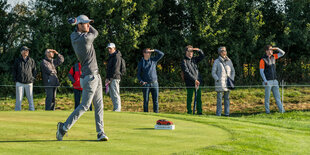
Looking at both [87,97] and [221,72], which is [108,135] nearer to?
[87,97]

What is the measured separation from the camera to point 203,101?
2041 cm

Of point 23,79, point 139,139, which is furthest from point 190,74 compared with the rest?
point 139,139

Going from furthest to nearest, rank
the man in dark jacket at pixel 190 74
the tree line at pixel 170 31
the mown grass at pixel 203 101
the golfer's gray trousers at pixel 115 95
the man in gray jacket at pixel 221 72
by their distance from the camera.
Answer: the tree line at pixel 170 31 < the mown grass at pixel 203 101 < the man in dark jacket at pixel 190 74 < the man in gray jacket at pixel 221 72 < the golfer's gray trousers at pixel 115 95

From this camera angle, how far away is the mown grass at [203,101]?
18.8 m

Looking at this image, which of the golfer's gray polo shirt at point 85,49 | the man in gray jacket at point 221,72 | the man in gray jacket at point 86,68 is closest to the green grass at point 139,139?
the man in gray jacket at point 86,68

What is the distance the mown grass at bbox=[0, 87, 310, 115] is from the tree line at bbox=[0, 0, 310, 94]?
1295 mm

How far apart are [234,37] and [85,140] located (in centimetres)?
1808

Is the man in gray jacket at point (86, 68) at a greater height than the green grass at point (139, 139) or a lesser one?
greater

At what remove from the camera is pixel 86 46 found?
285 inches

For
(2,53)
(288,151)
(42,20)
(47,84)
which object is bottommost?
(288,151)

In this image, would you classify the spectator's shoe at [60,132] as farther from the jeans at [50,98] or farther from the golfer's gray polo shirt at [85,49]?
the jeans at [50,98]

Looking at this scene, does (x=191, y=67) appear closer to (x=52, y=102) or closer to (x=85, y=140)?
(x=52, y=102)

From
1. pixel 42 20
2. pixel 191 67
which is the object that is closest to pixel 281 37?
pixel 191 67

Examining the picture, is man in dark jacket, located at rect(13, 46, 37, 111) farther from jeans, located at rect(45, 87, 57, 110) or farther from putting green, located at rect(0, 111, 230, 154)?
putting green, located at rect(0, 111, 230, 154)
